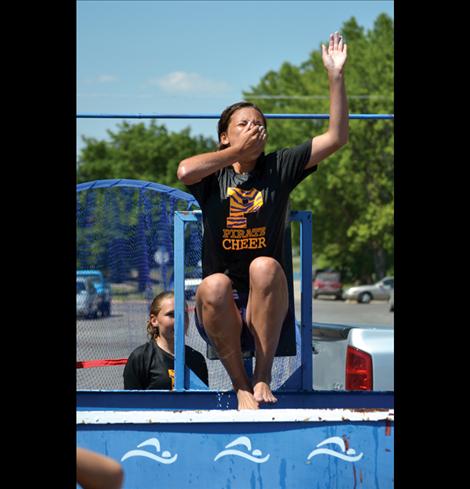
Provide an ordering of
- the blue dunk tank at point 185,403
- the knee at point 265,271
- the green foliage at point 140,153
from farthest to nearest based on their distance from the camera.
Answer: the green foliage at point 140,153, the knee at point 265,271, the blue dunk tank at point 185,403

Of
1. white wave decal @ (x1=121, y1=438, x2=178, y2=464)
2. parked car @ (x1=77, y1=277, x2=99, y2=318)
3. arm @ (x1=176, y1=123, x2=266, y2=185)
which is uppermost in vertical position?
arm @ (x1=176, y1=123, x2=266, y2=185)

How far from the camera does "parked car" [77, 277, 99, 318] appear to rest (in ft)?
22.6

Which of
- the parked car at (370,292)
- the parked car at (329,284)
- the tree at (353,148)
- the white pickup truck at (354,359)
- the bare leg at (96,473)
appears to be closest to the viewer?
the bare leg at (96,473)

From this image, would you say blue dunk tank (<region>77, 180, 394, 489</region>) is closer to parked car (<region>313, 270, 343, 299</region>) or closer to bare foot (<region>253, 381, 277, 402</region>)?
bare foot (<region>253, 381, 277, 402</region>)

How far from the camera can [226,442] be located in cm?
284

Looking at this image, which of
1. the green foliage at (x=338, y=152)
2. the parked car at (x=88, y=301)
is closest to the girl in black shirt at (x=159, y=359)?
the parked car at (x=88, y=301)

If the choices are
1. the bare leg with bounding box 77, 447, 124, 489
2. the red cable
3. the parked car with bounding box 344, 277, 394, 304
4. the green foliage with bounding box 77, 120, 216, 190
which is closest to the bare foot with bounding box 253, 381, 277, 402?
the bare leg with bounding box 77, 447, 124, 489

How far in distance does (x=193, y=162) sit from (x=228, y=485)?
1490mm

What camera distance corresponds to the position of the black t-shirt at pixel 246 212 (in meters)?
3.76

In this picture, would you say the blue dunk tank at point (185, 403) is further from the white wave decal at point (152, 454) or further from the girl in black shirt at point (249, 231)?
the girl in black shirt at point (249, 231)

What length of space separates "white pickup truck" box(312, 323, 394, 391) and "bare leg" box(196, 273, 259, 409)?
1736 millimetres

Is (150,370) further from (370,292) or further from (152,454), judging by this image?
(370,292)

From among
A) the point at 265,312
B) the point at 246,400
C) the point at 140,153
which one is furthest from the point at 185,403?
the point at 140,153

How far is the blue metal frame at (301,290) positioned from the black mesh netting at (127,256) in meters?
0.67
